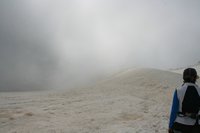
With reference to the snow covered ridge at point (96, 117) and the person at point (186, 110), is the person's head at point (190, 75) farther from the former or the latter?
the snow covered ridge at point (96, 117)

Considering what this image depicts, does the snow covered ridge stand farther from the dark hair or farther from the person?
the dark hair

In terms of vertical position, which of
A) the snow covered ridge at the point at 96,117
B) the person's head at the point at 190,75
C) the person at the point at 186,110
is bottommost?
the snow covered ridge at the point at 96,117

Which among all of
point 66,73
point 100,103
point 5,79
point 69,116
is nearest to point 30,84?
point 5,79

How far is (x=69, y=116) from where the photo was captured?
1011 centimetres

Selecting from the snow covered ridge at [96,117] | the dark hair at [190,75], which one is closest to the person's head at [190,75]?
the dark hair at [190,75]

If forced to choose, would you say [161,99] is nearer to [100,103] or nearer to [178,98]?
[100,103]

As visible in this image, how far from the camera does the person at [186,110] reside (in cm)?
320

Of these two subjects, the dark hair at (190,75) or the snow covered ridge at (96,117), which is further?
the snow covered ridge at (96,117)

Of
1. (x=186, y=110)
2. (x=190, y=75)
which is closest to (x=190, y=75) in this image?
(x=190, y=75)

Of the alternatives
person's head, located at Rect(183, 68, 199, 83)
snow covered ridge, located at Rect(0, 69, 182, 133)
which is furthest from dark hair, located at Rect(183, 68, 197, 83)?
snow covered ridge, located at Rect(0, 69, 182, 133)

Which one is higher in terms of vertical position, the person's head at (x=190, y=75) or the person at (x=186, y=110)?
the person's head at (x=190, y=75)

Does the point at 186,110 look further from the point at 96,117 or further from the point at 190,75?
the point at 96,117

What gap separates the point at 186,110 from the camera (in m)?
3.21

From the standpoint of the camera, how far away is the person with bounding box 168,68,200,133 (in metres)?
3.20
